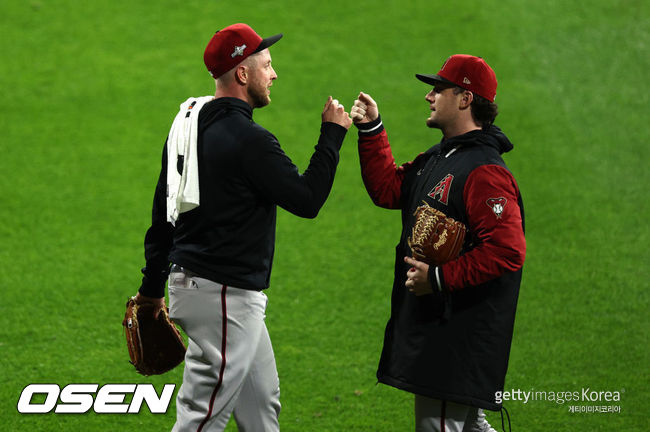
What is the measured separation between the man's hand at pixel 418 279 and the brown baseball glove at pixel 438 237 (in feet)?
0.16

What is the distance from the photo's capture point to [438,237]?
314cm

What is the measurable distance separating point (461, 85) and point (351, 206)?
145 inches

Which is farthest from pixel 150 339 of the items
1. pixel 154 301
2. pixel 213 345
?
pixel 213 345

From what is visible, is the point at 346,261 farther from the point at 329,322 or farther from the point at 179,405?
the point at 179,405

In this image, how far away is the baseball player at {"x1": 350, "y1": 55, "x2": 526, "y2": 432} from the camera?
311 centimetres

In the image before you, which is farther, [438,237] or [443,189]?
[443,189]

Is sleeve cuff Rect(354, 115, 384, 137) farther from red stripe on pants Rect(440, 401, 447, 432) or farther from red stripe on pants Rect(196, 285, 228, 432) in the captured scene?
red stripe on pants Rect(440, 401, 447, 432)

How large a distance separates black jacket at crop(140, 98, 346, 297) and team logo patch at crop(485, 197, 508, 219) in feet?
2.10

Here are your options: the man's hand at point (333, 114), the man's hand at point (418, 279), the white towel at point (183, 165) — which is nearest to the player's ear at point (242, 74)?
the white towel at point (183, 165)

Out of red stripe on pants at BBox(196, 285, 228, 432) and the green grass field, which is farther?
the green grass field

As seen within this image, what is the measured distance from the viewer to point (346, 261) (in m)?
6.24
